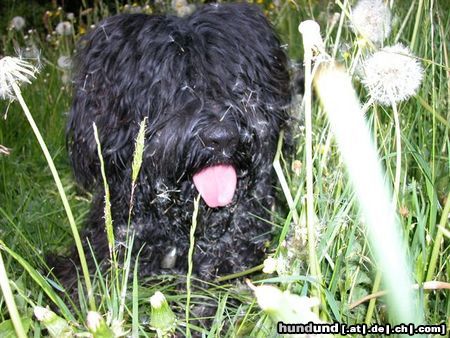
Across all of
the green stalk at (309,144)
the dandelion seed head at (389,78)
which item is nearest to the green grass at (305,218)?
the green stalk at (309,144)

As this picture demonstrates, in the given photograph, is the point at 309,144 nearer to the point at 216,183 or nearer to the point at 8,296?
the point at 8,296

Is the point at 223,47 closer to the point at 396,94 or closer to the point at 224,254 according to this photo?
the point at 224,254

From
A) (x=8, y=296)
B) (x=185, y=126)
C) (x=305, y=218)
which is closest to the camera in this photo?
(x=8, y=296)

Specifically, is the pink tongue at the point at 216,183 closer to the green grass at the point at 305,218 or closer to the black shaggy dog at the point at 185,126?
the black shaggy dog at the point at 185,126

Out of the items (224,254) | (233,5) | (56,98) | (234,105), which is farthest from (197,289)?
(56,98)

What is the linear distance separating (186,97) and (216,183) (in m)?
0.29

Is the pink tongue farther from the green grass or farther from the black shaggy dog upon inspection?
the green grass

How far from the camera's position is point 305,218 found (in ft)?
5.42

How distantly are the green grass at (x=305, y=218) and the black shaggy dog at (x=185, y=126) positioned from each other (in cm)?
12

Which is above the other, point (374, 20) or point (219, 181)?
point (374, 20)

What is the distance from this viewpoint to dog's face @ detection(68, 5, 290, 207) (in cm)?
214

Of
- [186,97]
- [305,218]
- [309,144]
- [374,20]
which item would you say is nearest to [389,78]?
[309,144]

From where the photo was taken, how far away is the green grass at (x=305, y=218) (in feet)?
5.02

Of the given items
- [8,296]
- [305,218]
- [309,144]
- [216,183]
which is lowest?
[216,183]
